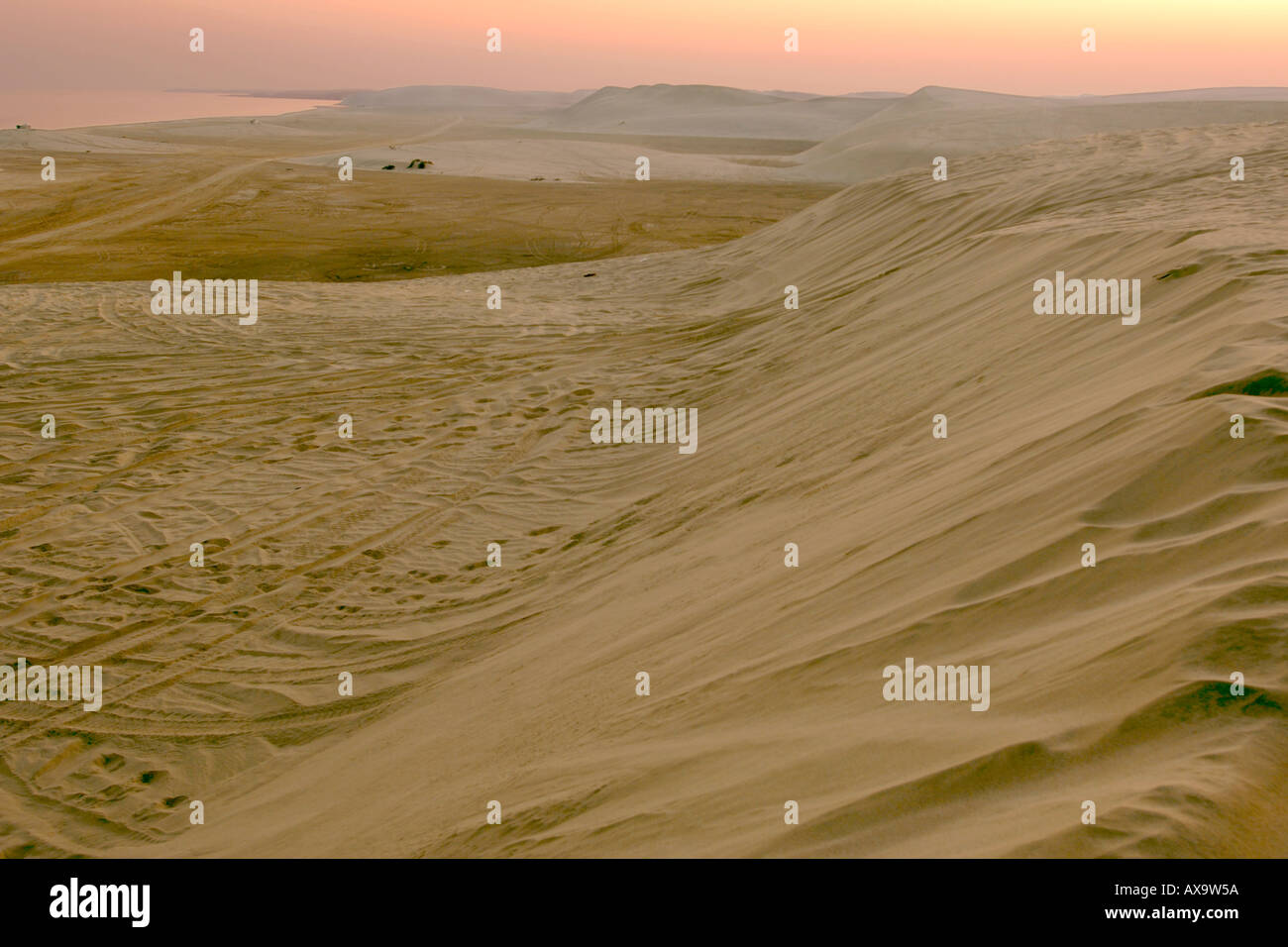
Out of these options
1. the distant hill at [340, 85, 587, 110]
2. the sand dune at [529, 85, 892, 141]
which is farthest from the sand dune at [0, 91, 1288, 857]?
the distant hill at [340, 85, 587, 110]

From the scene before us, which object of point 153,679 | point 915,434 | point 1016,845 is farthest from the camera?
point 915,434

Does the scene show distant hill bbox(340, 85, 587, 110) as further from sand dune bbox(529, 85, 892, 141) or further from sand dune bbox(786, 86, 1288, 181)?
sand dune bbox(786, 86, 1288, 181)

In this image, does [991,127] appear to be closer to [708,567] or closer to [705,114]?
[708,567]

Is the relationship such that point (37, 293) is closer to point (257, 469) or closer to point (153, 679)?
point (257, 469)

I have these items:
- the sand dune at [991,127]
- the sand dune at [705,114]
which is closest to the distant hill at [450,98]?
the sand dune at [705,114]

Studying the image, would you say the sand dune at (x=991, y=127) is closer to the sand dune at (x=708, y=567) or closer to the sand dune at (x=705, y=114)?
the sand dune at (x=708, y=567)

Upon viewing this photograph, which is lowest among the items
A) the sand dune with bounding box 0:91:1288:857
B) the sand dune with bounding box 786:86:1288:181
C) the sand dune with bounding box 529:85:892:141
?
the sand dune with bounding box 0:91:1288:857

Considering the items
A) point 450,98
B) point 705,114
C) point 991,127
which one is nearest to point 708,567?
point 991,127
